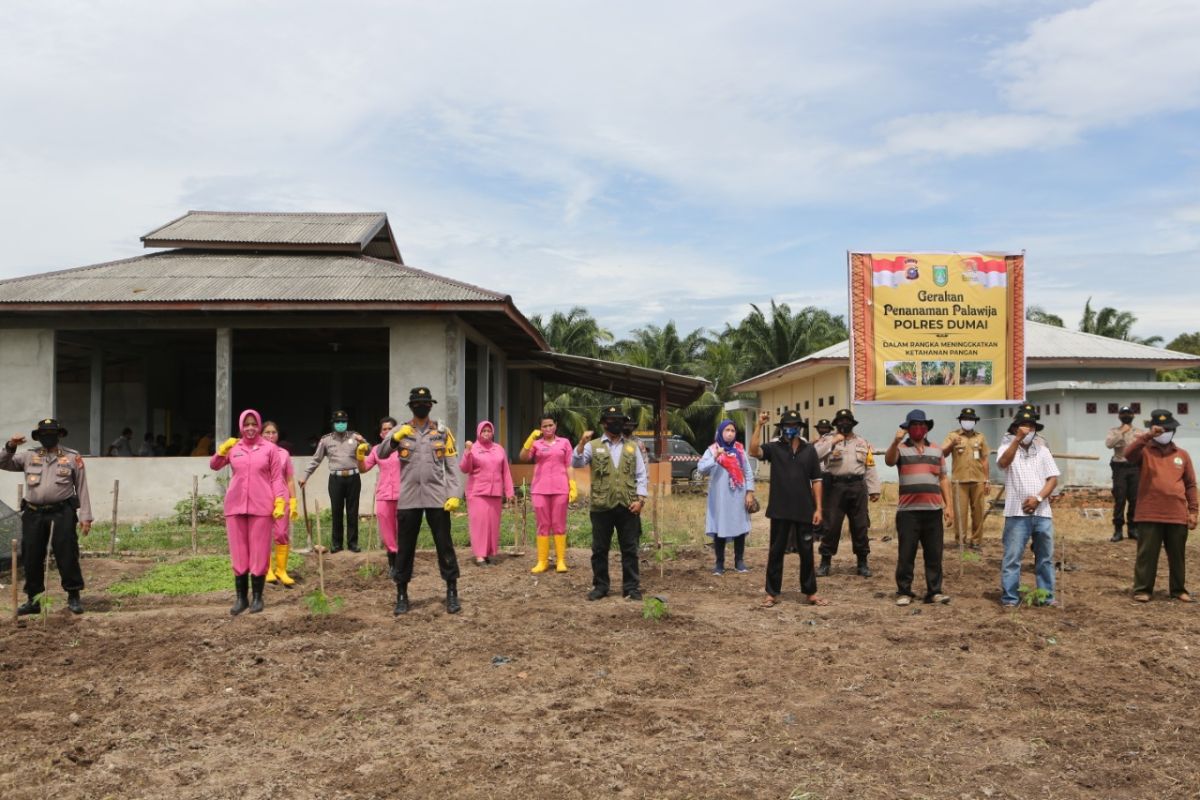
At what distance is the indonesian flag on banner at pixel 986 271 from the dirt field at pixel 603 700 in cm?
439

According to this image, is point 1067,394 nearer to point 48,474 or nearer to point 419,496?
point 419,496

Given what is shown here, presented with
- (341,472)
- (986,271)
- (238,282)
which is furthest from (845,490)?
(238,282)

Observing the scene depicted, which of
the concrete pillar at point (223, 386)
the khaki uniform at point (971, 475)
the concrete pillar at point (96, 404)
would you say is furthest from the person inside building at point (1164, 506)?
the concrete pillar at point (96, 404)

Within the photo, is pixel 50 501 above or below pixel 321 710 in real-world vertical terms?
above

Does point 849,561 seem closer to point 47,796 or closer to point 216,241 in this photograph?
point 47,796

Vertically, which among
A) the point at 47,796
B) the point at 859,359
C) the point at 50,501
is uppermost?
the point at 859,359

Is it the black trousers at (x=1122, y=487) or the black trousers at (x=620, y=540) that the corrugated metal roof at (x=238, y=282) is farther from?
the black trousers at (x=1122, y=487)

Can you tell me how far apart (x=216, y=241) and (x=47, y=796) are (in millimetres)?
16420

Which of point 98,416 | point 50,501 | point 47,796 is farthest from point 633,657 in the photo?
point 98,416

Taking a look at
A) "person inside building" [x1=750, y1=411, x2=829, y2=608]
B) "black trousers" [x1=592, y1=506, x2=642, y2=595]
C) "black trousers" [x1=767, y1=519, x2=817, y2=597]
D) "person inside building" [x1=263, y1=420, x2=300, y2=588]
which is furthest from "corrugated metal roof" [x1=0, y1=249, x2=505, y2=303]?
"black trousers" [x1=767, y1=519, x2=817, y2=597]

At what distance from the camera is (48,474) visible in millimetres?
7969

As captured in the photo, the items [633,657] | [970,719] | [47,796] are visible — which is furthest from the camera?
[633,657]

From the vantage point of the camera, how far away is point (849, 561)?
11.2 metres

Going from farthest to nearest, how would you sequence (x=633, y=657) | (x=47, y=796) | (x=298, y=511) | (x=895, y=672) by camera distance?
(x=298, y=511) → (x=633, y=657) → (x=895, y=672) → (x=47, y=796)
